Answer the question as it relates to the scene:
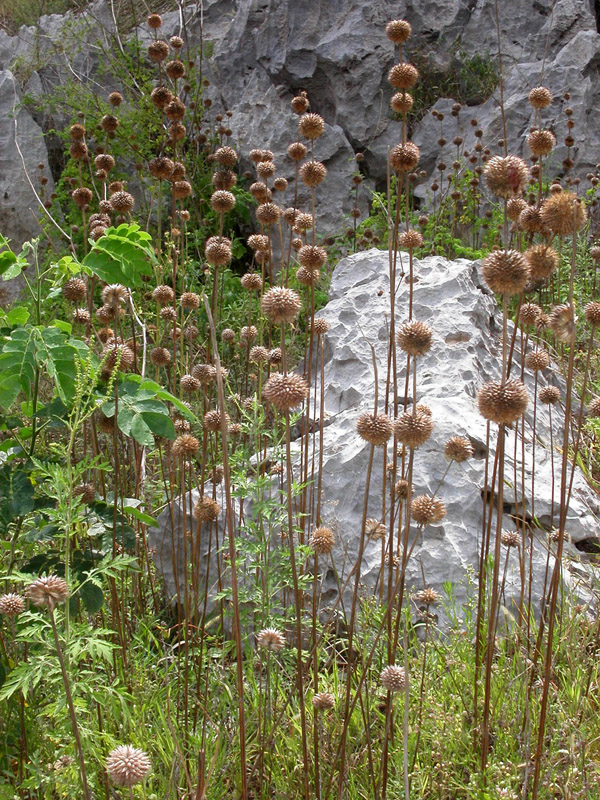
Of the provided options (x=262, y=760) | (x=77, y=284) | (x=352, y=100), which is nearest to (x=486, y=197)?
(x=352, y=100)

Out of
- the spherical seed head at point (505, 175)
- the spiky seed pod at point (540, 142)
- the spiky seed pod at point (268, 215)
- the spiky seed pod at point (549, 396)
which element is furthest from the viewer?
the spiky seed pod at point (268, 215)

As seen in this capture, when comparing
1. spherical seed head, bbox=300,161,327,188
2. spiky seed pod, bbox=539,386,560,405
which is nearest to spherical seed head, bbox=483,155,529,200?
spherical seed head, bbox=300,161,327,188

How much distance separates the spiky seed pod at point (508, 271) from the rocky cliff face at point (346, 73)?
17.6 feet

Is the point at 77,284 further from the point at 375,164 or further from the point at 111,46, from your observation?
the point at 111,46

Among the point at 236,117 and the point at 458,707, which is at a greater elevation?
the point at 236,117

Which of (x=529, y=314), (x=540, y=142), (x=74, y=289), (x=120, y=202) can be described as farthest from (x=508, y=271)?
(x=120, y=202)

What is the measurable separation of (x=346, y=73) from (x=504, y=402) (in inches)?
259

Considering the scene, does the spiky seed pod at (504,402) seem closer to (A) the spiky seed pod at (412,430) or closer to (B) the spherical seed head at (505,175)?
(A) the spiky seed pod at (412,430)

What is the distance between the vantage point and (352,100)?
22.9ft

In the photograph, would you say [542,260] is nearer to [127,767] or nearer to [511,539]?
[511,539]

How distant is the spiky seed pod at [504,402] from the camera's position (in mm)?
1220

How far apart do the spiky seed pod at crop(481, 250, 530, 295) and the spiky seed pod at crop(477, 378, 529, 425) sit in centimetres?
17

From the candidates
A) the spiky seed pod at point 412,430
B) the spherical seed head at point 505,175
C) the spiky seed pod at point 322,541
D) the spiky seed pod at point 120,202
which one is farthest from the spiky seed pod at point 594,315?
the spiky seed pod at point 120,202

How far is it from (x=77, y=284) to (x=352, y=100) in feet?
17.7
